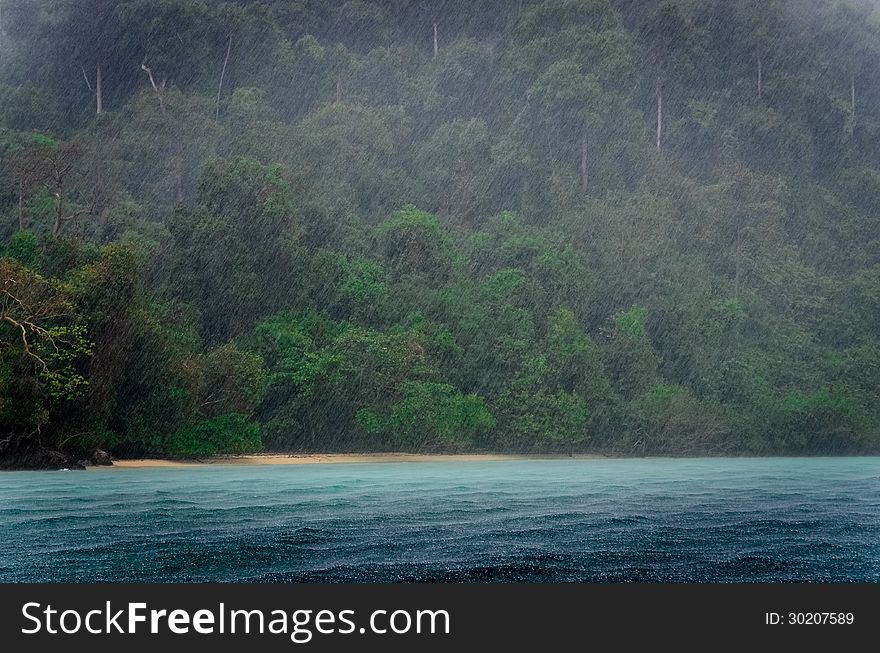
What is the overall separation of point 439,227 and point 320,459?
15769 millimetres

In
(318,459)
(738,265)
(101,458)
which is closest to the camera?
(101,458)

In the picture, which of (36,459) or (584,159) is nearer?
(36,459)

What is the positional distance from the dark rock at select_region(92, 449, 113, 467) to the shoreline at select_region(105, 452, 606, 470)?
16cm

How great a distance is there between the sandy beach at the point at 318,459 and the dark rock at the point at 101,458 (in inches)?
18.8

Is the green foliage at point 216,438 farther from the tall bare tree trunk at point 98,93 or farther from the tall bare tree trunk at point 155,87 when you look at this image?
the tall bare tree trunk at point 98,93

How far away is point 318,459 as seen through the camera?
136ft

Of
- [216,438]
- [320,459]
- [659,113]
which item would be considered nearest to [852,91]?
[659,113]

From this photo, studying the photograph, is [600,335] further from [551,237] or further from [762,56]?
[762,56]

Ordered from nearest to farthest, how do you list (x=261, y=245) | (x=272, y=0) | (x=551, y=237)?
(x=261, y=245) < (x=551, y=237) < (x=272, y=0)

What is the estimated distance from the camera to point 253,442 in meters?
39.0

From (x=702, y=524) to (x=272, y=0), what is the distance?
67379 millimetres

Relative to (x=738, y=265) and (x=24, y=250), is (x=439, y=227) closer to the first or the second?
(x=738, y=265)

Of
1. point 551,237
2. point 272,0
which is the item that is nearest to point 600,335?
point 551,237

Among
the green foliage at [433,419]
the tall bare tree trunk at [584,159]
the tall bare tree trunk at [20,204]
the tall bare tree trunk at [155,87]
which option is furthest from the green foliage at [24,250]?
the tall bare tree trunk at [584,159]
